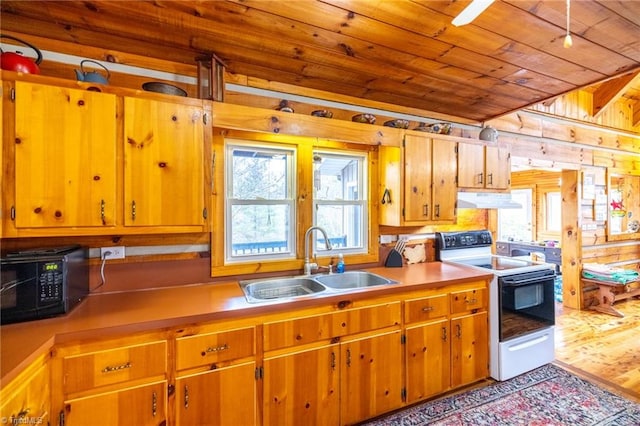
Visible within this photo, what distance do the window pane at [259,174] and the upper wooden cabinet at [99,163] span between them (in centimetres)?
49

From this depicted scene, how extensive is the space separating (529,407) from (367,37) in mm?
2790

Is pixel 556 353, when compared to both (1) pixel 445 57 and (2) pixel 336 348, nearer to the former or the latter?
(2) pixel 336 348

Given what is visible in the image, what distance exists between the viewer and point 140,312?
1.55m

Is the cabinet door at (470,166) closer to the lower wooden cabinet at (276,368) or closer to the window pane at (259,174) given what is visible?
the lower wooden cabinet at (276,368)

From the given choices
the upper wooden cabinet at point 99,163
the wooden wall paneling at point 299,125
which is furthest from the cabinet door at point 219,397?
the wooden wall paneling at point 299,125

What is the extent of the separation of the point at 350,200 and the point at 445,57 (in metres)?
1.31

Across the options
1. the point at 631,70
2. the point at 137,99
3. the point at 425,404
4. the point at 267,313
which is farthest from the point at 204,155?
the point at 631,70

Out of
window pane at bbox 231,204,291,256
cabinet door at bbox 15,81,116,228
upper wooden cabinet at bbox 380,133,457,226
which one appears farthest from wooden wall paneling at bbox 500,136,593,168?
cabinet door at bbox 15,81,116,228

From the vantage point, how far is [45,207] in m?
1.51

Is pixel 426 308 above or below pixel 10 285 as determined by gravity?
below

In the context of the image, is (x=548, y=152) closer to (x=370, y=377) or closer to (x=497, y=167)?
(x=497, y=167)

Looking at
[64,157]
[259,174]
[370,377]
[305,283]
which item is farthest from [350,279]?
[64,157]

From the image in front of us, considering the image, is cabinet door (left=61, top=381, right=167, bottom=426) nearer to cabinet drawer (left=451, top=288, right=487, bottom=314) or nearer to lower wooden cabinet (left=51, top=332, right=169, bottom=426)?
lower wooden cabinet (left=51, top=332, right=169, bottom=426)

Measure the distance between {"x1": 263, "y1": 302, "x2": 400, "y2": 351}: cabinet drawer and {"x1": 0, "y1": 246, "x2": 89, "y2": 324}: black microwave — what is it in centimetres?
104
